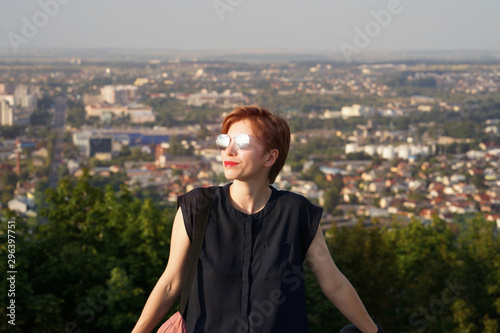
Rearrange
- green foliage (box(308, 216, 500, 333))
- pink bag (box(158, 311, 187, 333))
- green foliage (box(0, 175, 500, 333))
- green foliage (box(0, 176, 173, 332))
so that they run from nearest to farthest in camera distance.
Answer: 1. pink bag (box(158, 311, 187, 333))
2. green foliage (box(0, 176, 173, 332))
3. green foliage (box(0, 175, 500, 333))
4. green foliage (box(308, 216, 500, 333))

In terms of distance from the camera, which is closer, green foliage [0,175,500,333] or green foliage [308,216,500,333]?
green foliage [0,175,500,333]

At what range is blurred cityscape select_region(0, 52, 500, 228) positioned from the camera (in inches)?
1371

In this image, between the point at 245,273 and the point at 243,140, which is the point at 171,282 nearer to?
the point at 245,273

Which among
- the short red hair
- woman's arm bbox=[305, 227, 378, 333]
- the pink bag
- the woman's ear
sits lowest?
the pink bag

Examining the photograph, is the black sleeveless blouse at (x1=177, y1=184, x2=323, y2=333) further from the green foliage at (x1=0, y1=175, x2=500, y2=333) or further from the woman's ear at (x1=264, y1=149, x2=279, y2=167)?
the green foliage at (x1=0, y1=175, x2=500, y2=333)

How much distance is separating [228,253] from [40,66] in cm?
6068

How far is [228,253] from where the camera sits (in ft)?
5.80

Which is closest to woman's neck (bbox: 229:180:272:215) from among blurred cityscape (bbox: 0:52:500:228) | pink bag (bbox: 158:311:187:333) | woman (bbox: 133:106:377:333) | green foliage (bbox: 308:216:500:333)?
woman (bbox: 133:106:377:333)

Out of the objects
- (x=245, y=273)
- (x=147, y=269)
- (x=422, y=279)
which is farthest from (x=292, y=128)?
(x=245, y=273)

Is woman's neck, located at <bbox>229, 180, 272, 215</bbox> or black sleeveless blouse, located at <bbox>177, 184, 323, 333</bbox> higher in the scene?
woman's neck, located at <bbox>229, 180, 272, 215</bbox>

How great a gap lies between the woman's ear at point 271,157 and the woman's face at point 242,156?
1 cm

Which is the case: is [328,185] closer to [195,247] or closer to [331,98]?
[331,98]

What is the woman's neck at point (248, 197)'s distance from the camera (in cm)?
183

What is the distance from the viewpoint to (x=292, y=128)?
1800 inches
